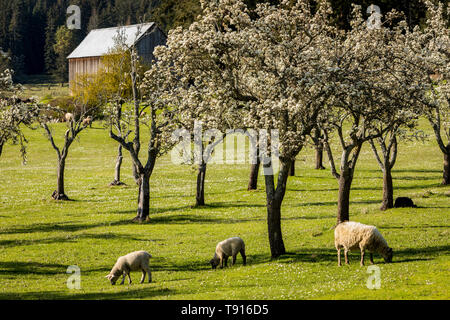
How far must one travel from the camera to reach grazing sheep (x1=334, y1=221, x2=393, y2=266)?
23.1 meters

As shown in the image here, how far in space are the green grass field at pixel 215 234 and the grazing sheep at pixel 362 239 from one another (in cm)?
67

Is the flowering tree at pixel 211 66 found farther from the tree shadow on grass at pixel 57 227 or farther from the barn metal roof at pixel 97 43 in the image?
the barn metal roof at pixel 97 43

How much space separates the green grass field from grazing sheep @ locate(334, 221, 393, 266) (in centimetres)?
67

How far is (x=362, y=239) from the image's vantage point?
912 inches

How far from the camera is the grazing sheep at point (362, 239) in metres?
23.1

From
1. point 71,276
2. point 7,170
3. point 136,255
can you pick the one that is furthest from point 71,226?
point 7,170

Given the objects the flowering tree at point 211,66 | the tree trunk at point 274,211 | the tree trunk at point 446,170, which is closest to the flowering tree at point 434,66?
the tree trunk at point 446,170

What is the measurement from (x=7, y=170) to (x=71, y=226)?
34103mm

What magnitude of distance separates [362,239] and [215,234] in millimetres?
13102

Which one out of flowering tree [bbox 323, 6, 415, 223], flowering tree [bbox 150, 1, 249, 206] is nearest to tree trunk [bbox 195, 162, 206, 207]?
flowering tree [bbox 323, 6, 415, 223]

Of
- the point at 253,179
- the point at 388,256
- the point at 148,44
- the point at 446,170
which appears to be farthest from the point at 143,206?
the point at 148,44

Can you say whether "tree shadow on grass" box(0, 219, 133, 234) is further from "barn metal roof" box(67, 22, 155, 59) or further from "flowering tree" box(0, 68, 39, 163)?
"barn metal roof" box(67, 22, 155, 59)
